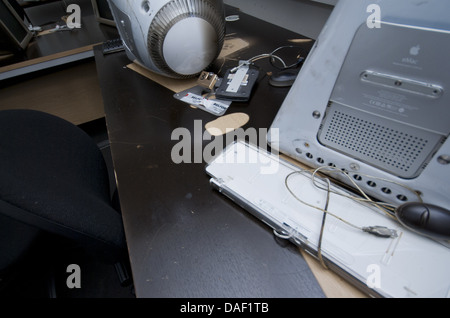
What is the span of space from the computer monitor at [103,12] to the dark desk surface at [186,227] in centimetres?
94

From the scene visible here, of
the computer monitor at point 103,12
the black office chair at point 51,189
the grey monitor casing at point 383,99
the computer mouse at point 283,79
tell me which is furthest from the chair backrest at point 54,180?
the computer monitor at point 103,12

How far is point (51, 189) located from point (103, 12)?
51.0 inches

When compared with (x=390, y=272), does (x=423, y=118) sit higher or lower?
higher

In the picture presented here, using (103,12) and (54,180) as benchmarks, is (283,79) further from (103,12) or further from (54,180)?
(103,12)

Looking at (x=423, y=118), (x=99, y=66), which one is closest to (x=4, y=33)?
(x=99, y=66)

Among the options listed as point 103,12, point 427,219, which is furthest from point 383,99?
point 103,12

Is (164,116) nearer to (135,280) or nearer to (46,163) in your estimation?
(46,163)

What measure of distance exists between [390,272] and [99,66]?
3.31 feet

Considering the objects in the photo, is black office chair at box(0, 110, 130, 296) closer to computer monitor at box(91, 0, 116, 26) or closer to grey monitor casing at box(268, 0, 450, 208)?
grey monitor casing at box(268, 0, 450, 208)

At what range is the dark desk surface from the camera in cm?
30

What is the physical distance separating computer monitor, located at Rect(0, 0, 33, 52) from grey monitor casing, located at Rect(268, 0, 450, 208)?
134 cm

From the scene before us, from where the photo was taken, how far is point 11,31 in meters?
1.03

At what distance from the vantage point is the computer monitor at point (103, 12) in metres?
1.21

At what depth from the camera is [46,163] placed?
45 cm
